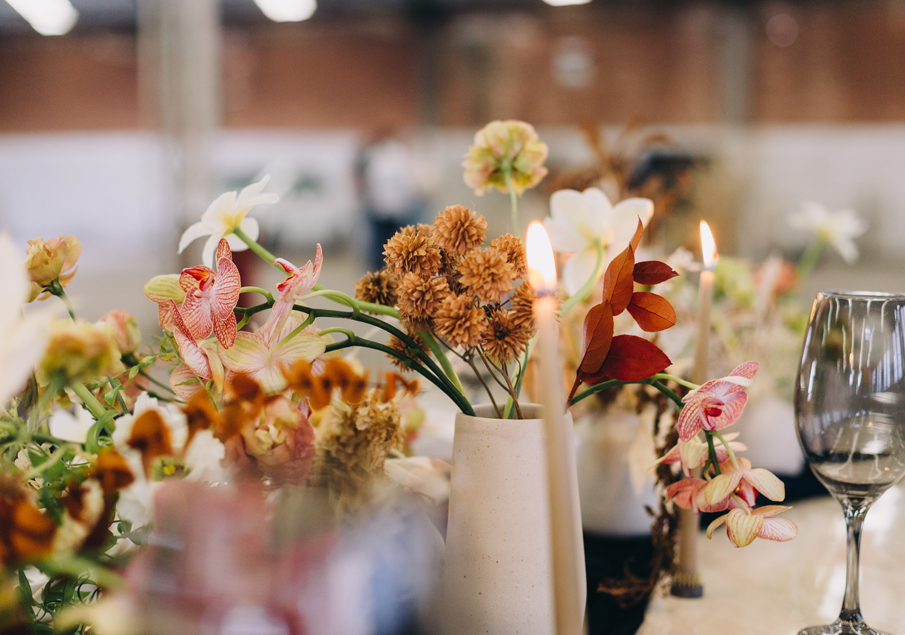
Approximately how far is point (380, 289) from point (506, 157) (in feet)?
0.51

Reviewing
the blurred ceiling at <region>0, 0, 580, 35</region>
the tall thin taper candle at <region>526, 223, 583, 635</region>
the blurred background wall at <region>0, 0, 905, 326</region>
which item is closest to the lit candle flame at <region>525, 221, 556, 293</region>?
the tall thin taper candle at <region>526, 223, 583, 635</region>

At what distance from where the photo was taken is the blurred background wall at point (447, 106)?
4.90 metres

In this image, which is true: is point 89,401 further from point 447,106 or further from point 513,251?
point 447,106

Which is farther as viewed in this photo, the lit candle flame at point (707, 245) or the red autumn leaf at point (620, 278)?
the lit candle flame at point (707, 245)

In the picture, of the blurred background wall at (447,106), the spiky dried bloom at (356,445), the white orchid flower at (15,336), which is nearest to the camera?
the white orchid flower at (15,336)

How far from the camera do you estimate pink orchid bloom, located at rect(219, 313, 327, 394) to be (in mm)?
399

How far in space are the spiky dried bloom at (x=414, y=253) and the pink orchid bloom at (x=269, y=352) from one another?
2.7 inches

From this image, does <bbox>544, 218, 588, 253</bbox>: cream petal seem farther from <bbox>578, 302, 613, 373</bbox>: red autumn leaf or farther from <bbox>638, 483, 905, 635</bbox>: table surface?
<bbox>638, 483, 905, 635</bbox>: table surface

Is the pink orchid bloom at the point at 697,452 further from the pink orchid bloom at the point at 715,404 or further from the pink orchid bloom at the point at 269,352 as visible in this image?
the pink orchid bloom at the point at 269,352

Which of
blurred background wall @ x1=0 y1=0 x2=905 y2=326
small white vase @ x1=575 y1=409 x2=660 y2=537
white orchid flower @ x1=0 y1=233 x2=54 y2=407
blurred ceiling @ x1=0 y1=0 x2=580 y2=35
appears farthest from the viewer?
blurred ceiling @ x1=0 y1=0 x2=580 y2=35

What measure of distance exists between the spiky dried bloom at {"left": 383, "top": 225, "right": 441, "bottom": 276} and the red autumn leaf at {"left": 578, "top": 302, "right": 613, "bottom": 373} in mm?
105

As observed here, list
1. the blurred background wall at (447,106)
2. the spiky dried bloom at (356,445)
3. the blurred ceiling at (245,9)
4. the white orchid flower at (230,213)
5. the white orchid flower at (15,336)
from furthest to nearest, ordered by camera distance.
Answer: the blurred ceiling at (245,9) → the blurred background wall at (447,106) → the white orchid flower at (230,213) → the spiky dried bloom at (356,445) → the white orchid flower at (15,336)

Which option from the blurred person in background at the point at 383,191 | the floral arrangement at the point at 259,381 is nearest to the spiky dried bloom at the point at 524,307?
the floral arrangement at the point at 259,381

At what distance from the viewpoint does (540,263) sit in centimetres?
31
